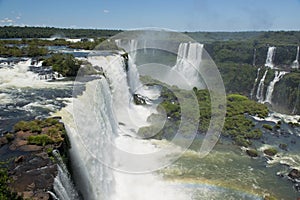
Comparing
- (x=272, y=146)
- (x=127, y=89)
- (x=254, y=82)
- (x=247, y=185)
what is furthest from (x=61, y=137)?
(x=254, y=82)

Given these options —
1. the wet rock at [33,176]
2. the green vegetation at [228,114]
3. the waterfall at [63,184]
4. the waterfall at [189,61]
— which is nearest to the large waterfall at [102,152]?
the waterfall at [63,184]

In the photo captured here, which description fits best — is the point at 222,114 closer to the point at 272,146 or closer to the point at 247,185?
the point at 272,146

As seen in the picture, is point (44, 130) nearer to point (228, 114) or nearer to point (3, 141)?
point (3, 141)

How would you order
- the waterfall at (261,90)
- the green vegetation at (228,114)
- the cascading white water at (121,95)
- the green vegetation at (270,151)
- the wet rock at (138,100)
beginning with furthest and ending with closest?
the waterfall at (261,90), the wet rock at (138,100), the green vegetation at (228,114), the cascading white water at (121,95), the green vegetation at (270,151)

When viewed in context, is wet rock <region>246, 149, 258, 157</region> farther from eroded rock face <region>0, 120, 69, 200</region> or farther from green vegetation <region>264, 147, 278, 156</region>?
eroded rock face <region>0, 120, 69, 200</region>

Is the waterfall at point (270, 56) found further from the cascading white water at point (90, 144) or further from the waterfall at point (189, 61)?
the cascading white water at point (90, 144)

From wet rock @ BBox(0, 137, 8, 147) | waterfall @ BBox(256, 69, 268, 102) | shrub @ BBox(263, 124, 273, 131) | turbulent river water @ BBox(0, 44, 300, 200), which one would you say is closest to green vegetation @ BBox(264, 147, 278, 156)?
A: turbulent river water @ BBox(0, 44, 300, 200)
